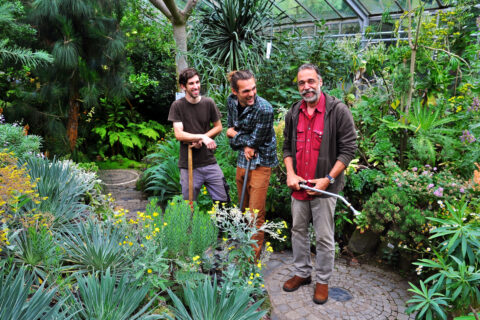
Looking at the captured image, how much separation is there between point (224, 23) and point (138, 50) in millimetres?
1935

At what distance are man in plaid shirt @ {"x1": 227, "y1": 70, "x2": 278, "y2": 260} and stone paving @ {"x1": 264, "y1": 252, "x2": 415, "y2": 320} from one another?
1.39 ft

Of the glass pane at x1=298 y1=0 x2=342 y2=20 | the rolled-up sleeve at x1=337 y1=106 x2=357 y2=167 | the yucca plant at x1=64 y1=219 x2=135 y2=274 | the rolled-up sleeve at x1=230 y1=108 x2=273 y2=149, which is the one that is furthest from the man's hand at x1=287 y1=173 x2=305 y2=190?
the glass pane at x1=298 y1=0 x2=342 y2=20

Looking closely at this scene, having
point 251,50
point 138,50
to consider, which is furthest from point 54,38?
point 251,50

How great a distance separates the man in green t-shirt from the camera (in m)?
3.26

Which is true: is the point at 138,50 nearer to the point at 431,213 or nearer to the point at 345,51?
the point at 345,51

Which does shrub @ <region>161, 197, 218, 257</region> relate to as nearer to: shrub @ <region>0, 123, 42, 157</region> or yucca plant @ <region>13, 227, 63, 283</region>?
yucca plant @ <region>13, 227, 63, 283</region>

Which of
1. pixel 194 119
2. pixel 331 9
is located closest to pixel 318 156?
pixel 194 119

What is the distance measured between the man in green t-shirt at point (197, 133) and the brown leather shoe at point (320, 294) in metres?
1.16

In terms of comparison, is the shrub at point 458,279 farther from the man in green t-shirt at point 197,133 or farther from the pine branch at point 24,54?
the pine branch at point 24,54

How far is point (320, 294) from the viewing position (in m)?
2.88

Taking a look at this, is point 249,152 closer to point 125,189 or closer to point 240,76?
point 240,76

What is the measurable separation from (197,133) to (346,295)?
194 centimetres

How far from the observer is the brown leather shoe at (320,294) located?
2.87 meters

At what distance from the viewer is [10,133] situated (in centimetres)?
328
